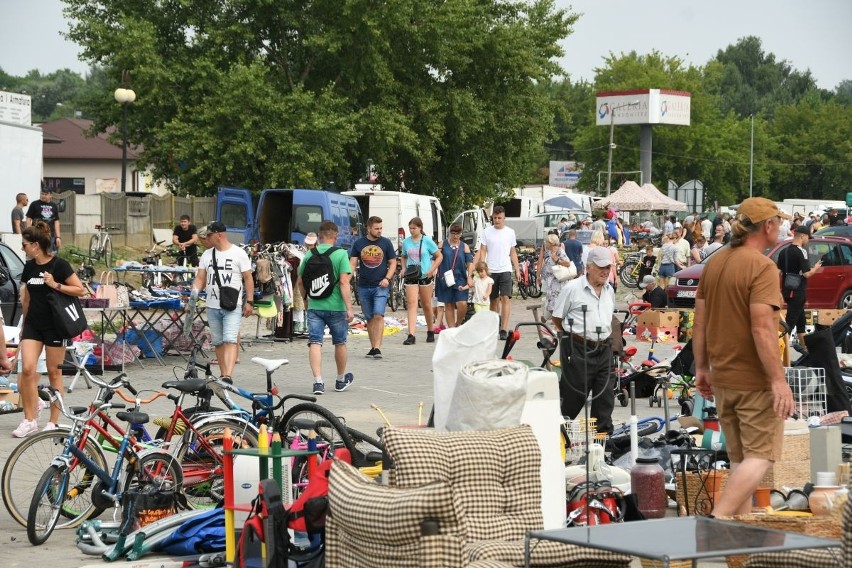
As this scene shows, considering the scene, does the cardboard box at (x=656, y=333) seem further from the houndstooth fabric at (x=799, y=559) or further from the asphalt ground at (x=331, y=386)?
the houndstooth fabric at (x=799, y=559)

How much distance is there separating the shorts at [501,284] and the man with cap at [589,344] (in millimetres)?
9815

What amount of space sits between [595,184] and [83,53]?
62.0 metres

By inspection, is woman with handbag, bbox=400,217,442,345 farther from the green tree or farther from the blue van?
the green tree

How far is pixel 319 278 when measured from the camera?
14148 millimetres

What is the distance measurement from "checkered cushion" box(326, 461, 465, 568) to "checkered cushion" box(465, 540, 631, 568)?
22 cm

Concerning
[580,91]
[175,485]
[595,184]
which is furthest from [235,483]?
[580,91]

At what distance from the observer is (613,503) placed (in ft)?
25.8

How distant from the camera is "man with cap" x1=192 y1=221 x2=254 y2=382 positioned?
13.4m

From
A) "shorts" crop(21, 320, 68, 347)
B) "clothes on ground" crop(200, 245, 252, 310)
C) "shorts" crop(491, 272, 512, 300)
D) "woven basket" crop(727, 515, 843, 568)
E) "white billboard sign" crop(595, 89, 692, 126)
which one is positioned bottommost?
"woven basket" crop(727, 515, 843, 568)

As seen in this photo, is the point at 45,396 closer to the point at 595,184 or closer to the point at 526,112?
the point at 526,112

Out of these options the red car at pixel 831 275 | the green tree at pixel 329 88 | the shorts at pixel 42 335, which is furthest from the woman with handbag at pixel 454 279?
the green tree at pixel 329 88

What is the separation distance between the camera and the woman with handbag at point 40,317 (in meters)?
11.2

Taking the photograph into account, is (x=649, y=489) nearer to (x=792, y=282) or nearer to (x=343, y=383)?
(x=343, y=383)

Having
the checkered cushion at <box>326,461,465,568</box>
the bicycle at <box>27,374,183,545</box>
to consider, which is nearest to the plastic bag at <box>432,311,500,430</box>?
the checkered cushion at <box>326,461,465,568</box>
